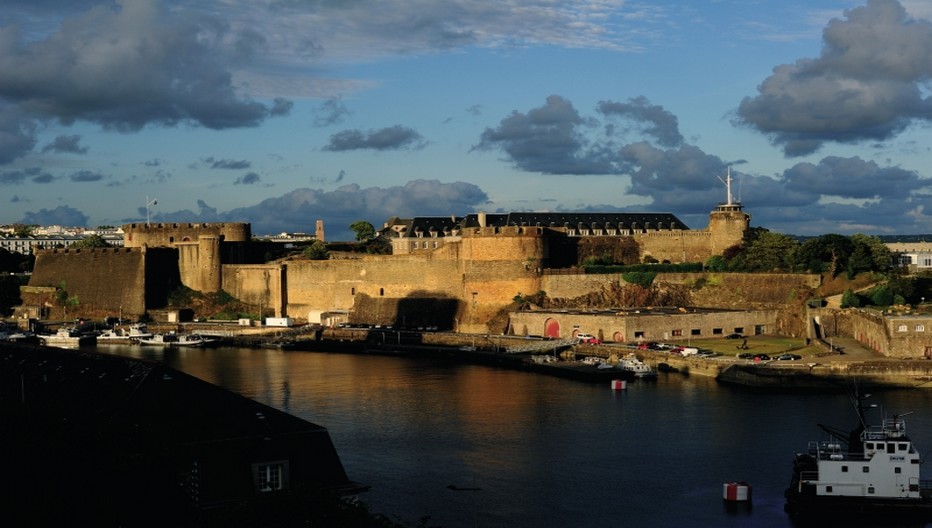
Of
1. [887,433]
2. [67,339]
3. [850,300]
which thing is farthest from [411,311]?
[887,433]

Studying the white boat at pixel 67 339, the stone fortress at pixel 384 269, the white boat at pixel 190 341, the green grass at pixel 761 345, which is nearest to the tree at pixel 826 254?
the green grass at pixel 761 345

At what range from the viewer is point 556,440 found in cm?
2584

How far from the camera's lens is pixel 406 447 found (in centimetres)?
2516

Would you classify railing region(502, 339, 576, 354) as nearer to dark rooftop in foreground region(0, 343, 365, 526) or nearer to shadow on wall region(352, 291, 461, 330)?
shadow on wall region(352, 291, 461, 330)

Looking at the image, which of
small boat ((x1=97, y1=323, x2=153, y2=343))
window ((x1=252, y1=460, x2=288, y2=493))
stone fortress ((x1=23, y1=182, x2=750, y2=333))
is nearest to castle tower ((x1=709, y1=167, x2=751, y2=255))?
stone fortress ((x1=23, y1=182, x2=750, y2=333))

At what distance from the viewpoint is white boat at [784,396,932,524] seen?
783 inches

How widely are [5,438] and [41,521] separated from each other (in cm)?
158

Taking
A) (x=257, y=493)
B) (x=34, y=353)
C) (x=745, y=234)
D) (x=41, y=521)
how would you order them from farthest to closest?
(x=745, y=234) < (x=34, y=353) < (x=257, y=493) < (x=41, y=521)

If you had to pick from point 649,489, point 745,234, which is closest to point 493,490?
point 649,489

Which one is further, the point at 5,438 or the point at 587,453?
the point at 587,453

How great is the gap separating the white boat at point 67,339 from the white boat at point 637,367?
23649mm

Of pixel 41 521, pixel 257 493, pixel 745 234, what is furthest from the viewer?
pixel 745 234

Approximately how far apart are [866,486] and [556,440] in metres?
A: 7.38

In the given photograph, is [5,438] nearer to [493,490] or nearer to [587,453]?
[493,490]
